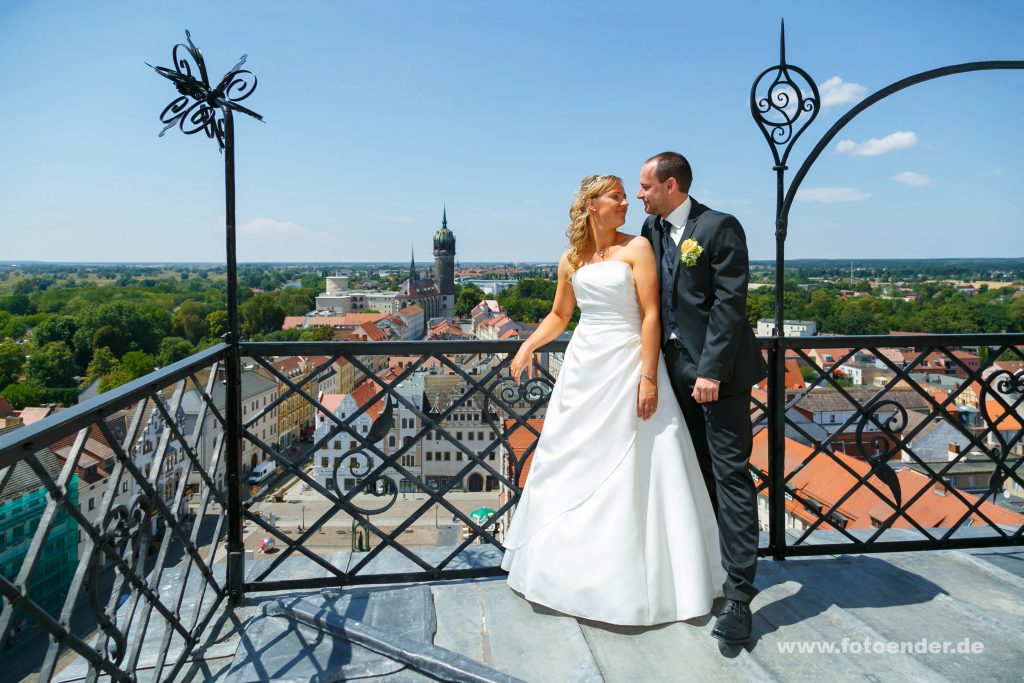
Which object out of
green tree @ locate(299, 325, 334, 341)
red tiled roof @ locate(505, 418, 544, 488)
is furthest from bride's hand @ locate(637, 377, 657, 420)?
green tree @ locate(299, 325, 334, 341)

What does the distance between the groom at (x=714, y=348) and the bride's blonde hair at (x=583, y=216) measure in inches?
5.9

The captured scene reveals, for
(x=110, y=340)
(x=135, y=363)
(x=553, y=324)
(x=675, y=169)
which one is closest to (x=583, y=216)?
(x=675, y=169)

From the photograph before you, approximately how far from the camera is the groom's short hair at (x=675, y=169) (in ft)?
8.04

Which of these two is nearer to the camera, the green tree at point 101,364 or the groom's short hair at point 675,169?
the groom's short hair at point 675,169

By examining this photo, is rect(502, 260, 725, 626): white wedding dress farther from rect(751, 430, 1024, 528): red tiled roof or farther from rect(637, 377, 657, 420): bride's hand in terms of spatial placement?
rect(751, 430, 1024, 528): red tiled roof

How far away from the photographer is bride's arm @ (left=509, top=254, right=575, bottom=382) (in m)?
2.76

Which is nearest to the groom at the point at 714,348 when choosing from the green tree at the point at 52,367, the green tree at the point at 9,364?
the green tree at the point at 9,364

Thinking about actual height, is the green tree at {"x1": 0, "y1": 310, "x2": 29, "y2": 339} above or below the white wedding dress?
below

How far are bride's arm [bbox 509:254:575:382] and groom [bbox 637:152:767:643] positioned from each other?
423mm

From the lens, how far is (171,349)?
78.2 meters

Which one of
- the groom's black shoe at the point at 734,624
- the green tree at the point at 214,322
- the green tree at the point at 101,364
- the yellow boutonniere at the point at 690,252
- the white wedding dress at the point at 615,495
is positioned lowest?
the green tree at the point at 101,364

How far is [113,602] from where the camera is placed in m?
1.68

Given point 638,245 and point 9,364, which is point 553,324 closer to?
point 638,245

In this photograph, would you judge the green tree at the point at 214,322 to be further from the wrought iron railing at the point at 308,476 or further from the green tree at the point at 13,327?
the wrought iron railing at the point at 308,476
